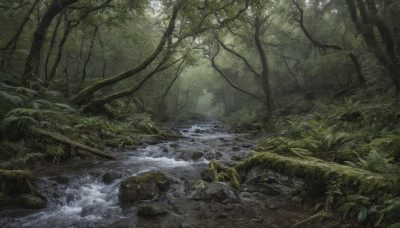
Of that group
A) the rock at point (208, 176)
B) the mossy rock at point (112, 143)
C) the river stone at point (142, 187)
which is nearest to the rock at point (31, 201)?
the river stone at point (142, 187)

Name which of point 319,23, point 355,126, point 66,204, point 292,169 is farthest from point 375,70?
point 66,204

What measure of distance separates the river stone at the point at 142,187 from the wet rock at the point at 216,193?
80 centimetres

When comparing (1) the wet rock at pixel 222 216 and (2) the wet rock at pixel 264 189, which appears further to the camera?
(2) the wet rock at pixel 264 189

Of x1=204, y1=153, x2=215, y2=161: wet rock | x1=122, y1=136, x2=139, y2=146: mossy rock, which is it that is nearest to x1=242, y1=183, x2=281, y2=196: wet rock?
x1=204, y1=153, x2=215, y2=161: wet rock

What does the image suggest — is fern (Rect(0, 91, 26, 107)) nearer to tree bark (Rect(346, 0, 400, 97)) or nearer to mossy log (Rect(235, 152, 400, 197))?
mossy log (Rect(235, 152, 400, 197))

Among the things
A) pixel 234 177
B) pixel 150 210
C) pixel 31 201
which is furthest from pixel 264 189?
pixel 31 201

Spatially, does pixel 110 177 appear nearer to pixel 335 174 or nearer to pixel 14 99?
pixel 14 99

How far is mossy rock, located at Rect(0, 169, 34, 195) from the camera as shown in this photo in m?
3.55

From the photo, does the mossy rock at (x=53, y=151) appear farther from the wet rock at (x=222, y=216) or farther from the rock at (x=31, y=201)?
the wet rock at (x=222, y=216)

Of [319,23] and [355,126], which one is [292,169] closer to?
[355,126]

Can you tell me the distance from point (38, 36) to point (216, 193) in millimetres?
8829

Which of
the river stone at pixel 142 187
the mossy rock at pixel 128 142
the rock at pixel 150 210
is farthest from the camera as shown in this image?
the mossy rock at pixel 128 142

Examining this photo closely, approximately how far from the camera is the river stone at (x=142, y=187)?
407 cm

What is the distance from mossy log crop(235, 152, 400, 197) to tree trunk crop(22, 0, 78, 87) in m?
8.41
